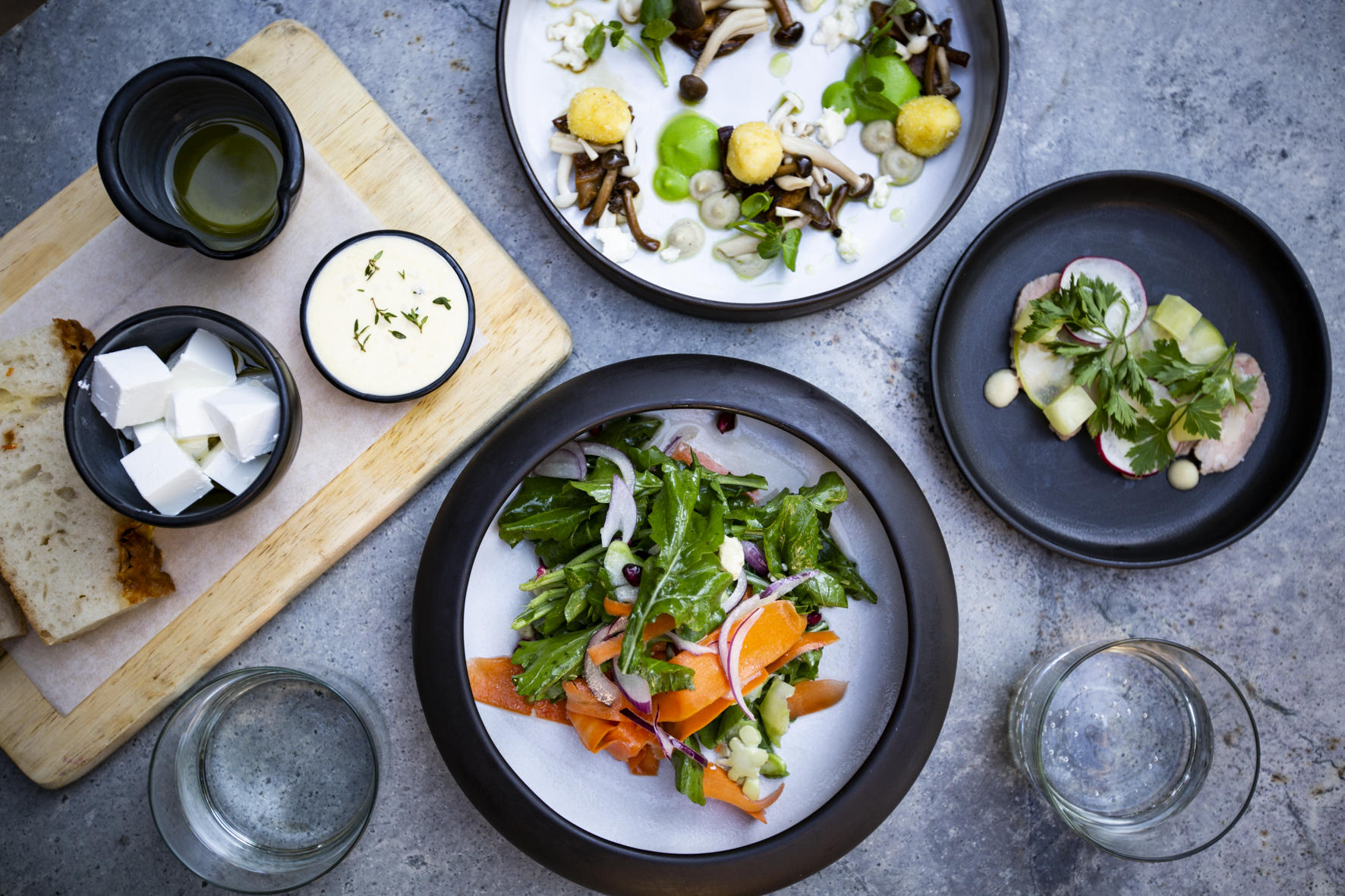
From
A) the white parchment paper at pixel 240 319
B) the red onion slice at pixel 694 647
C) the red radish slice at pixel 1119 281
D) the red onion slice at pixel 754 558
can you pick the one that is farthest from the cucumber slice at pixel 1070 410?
the white parchment paper at pixel 240 319

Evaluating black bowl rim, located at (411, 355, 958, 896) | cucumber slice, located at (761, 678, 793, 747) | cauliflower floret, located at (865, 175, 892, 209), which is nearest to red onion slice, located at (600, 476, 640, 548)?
black bowl rim, located at (411, 355, 958, 896)

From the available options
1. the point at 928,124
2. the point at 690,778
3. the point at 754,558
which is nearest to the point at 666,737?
the point at 690,778

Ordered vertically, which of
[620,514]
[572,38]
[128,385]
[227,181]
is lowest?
[620,514]

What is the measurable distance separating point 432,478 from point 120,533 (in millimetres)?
515

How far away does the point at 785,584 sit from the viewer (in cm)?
130

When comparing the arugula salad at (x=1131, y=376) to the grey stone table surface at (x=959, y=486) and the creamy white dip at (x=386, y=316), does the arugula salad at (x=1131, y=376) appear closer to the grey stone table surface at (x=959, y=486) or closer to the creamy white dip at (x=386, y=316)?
the grey stone table surface at (x=959, y=486)

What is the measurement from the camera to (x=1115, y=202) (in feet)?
5.19

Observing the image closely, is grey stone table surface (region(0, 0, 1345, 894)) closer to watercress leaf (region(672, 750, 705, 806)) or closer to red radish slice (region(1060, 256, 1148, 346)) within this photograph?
red radish slice (region(1060, 256, 1148, 346))

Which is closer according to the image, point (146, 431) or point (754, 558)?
point (146, 431)

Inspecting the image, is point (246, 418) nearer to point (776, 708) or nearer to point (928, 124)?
point (776, 708)

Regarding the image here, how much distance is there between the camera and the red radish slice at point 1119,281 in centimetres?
153

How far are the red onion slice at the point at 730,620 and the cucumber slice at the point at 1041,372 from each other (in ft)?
2.19

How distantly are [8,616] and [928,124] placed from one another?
1786 millimetres

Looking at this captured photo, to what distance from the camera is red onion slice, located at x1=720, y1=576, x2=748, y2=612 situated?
1.28 meters
